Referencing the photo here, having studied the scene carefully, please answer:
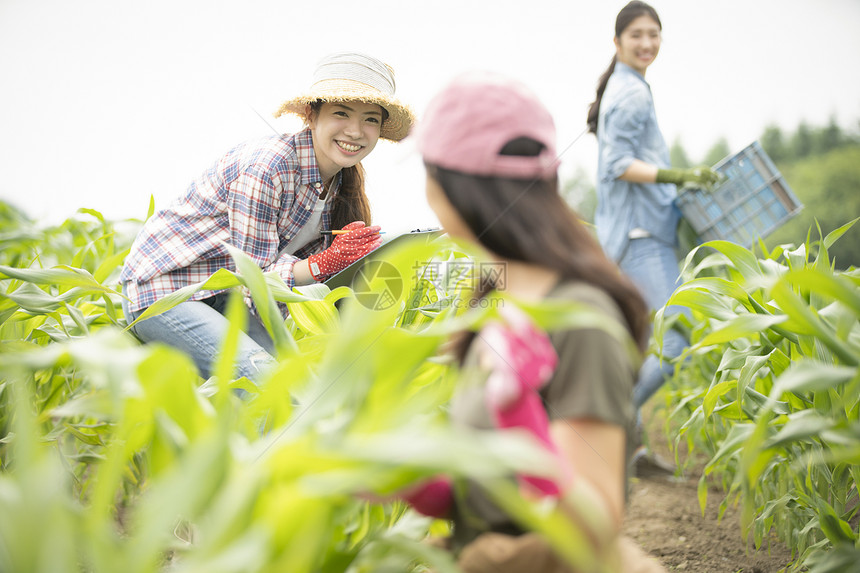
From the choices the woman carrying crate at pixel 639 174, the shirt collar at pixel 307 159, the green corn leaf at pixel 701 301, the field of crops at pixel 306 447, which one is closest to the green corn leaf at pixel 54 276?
the field of crops at pixel 306 447

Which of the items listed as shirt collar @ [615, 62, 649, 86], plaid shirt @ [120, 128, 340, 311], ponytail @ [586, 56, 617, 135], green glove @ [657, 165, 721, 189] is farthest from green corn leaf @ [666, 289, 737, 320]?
ponytail @ [586, 56, 617, 135]

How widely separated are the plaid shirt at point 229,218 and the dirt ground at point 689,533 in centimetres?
115

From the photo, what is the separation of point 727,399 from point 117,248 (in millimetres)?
2256

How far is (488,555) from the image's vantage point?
0.69 metres

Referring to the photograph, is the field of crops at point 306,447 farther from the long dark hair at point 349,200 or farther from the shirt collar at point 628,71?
Result: the shirt collar at point 628,71

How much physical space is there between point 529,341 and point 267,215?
3.80 feet

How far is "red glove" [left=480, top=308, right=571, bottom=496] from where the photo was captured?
62 centimetres

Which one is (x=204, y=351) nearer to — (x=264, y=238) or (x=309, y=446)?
(x=264, y=238)

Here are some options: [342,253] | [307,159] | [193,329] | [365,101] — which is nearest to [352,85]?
[365,101]

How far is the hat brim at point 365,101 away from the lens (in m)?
1.66

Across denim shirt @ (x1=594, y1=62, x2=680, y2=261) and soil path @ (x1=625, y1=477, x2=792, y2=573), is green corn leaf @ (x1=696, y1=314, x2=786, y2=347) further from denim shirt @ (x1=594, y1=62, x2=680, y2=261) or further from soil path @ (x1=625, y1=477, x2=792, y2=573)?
denim shirt @ (x1=594, y1=62, x2=680, y2=261)

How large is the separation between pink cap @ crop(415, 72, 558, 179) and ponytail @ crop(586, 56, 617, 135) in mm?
1723

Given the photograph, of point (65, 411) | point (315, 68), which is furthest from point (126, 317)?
point (65, 411)

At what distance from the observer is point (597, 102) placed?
2447 mm
